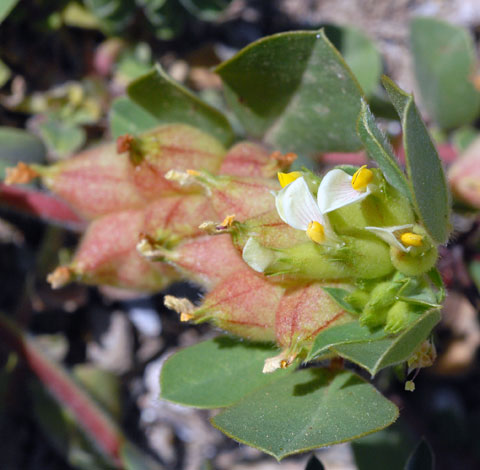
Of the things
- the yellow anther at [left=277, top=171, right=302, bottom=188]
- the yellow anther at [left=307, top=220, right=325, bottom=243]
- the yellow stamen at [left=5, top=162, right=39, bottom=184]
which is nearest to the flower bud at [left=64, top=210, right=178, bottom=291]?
the yellow stamen at [left=5, top=162, right=39, bottom=184]

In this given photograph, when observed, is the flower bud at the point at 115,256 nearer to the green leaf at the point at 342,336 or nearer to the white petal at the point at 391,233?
the green leaf at the point at 342,336

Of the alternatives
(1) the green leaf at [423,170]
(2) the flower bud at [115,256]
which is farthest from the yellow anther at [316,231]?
(2) the flower bud at [115,256]

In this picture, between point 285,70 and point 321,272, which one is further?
point 285,70

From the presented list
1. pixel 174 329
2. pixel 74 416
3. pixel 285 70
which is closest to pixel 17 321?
pixel 74 416

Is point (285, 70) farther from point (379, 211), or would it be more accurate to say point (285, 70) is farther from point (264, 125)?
point (379, 211)

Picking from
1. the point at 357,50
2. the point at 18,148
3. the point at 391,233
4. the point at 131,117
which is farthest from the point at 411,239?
the point at 18,148
